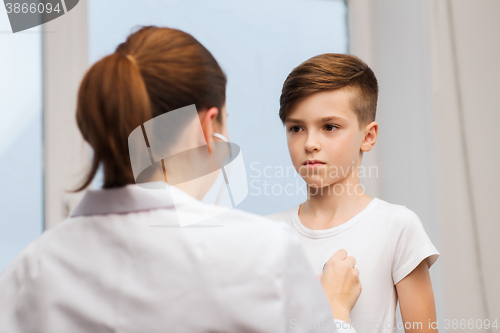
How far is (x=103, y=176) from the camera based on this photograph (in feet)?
1.71

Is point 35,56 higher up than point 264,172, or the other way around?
point 35,56

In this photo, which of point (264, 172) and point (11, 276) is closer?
point (11, 276)

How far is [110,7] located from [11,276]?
99 centimetres

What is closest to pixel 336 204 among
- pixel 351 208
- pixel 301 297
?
pixel 351 208

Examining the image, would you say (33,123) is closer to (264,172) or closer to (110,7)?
(110,7)

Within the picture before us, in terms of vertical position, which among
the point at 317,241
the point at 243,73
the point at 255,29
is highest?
the point at 255,29

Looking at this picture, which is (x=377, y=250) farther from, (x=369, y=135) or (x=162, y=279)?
(x=162, y=279)

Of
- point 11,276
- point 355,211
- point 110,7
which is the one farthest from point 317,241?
point 110,7

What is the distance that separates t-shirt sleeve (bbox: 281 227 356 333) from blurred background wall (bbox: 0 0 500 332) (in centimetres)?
77

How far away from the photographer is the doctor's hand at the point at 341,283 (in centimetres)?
73

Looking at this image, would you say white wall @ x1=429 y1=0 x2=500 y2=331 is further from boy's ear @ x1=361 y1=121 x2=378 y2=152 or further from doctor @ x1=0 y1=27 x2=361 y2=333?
doctor @ x1=0 y1=27 x2=361 y2=333

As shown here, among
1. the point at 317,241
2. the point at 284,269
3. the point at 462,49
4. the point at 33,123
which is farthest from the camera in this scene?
the point at 462,49

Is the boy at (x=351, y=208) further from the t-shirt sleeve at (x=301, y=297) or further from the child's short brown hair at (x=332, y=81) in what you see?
the t-shirt sleeve at (x=301, y=297)

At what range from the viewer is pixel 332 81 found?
89 centimetres
